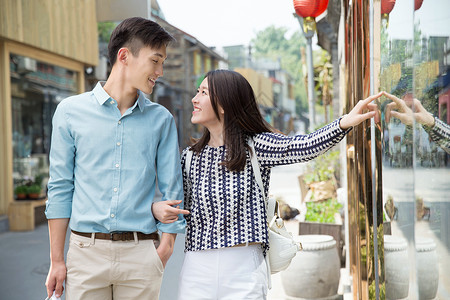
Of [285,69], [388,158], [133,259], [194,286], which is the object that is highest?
[285,69]

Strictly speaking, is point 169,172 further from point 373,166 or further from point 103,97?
point 373,166

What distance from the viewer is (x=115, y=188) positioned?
6.10ft

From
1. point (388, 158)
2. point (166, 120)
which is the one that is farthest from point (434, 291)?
point (166, 120)

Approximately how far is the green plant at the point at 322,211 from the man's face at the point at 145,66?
3.50 m

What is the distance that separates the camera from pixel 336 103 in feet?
29.6

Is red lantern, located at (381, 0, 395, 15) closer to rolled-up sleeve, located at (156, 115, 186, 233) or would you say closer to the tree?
rolled-up sleeve, located at (156, 115, 186, 233)

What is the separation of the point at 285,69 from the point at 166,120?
175ft

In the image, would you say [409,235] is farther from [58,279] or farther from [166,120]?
[58,279]

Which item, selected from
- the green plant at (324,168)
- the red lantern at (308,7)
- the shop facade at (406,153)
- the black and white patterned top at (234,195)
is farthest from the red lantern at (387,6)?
the green plant at (324,168)

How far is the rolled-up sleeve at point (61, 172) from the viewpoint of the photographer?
73.3 inches

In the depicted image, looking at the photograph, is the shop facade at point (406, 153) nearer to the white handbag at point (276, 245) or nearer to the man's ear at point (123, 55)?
the white handbag at point (276, 245)

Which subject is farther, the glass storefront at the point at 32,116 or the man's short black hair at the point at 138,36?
the glass storefront at the point at 32,116

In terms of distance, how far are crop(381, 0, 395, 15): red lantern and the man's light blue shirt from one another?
2.86ft

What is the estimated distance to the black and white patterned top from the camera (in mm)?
1906
